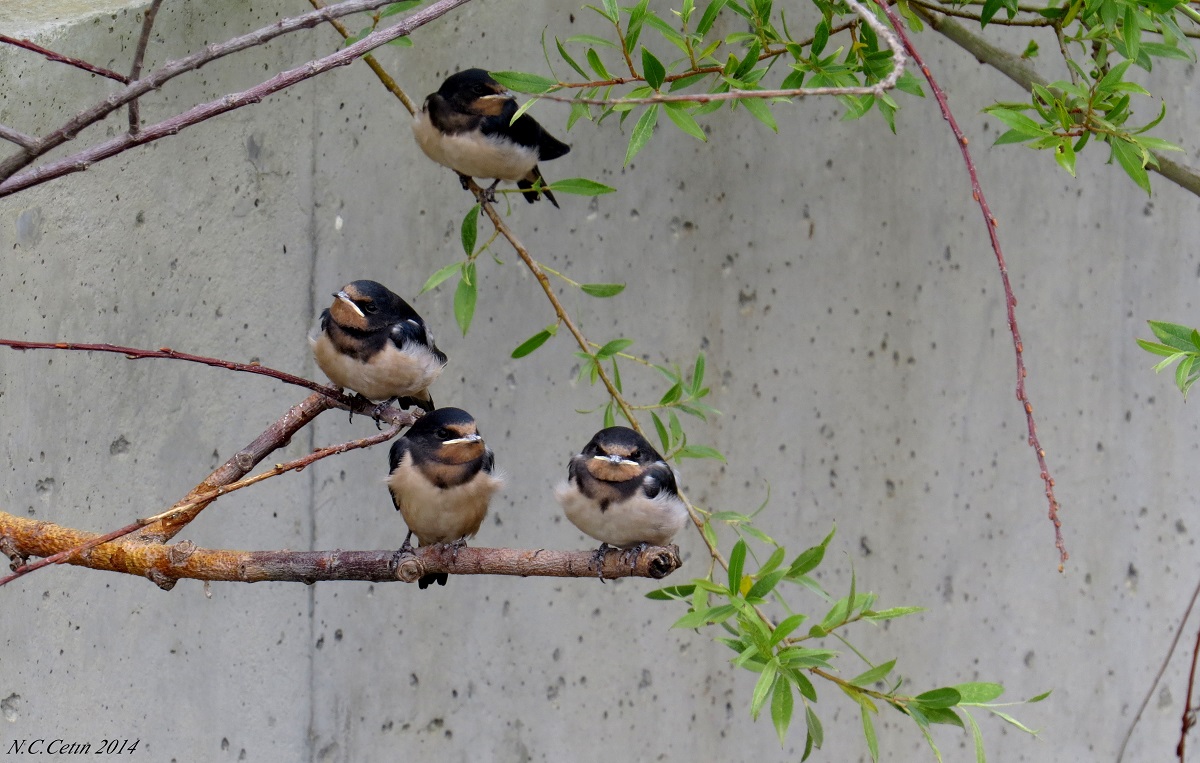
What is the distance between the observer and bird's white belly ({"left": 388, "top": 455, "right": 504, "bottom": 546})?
167 centimetres

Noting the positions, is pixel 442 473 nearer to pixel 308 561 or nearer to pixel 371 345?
pixel 371 345

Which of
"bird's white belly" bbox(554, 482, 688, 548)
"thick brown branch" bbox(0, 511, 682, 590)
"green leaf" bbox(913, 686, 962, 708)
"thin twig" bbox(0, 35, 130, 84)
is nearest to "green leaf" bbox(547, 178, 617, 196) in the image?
"bird's white belly" bbox(554, 482, 688, 548)

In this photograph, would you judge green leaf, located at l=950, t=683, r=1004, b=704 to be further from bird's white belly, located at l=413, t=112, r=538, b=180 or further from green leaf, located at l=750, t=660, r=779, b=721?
bird's white belly, located at l=413, t=112, r=538, b=180

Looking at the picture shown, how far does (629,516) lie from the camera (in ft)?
5.25

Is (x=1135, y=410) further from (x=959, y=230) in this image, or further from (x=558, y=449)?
(x=558, y=449)

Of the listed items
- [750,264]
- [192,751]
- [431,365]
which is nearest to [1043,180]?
[750,264]

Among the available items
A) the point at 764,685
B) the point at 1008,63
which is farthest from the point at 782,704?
the point at 1008,63

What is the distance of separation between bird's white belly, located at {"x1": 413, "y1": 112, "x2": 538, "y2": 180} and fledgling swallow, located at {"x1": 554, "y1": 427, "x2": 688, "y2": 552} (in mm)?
490

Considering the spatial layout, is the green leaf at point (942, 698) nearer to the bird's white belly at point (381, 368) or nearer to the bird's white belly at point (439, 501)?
the bird's white belly at point (439, 501)

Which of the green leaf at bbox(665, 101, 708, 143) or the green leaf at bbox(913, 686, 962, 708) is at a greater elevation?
the green leaf at bbox(665, 101, 708, 143)

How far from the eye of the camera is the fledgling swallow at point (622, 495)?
160 centimetres

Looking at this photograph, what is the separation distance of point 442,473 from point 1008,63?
1.18 metres

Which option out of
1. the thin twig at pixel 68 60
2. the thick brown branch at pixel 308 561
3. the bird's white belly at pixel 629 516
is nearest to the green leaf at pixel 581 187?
the bird's white belly at pixel 629 516

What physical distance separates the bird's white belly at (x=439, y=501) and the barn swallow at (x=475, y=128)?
49cm
